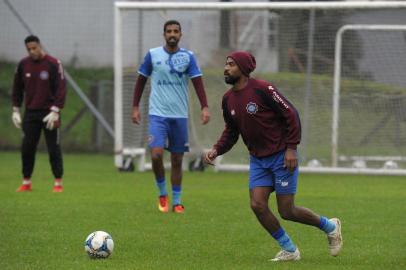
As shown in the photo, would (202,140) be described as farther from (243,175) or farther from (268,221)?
(268,221)

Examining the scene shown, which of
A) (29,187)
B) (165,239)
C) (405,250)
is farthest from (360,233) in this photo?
(29,187)

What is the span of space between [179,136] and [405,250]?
3998 millimetres

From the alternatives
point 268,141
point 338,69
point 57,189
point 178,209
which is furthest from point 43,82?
point 268,141

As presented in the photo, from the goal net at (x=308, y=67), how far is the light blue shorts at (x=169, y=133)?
20.9 ft

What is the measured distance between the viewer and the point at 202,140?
19.7 m

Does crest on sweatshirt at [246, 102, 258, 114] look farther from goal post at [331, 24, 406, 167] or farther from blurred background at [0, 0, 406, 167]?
goal post at [331, 24, 406, 167]

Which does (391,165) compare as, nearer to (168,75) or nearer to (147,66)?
(168,75)

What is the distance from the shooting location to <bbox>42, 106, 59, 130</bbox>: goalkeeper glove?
14.7 m

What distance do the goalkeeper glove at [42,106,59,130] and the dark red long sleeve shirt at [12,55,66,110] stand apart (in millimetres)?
87

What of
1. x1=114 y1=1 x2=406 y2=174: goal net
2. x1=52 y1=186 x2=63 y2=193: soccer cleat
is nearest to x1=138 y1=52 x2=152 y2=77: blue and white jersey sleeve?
x1=52 y1=186 x2=63 y2=193: soccer cleat

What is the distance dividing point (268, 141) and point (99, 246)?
167 centimetres

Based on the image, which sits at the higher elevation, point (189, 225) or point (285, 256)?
point (285, 256)

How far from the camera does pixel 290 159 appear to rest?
27.5 feet

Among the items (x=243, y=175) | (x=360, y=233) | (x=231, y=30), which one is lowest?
(x=243, y=175)
